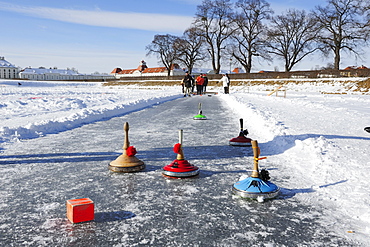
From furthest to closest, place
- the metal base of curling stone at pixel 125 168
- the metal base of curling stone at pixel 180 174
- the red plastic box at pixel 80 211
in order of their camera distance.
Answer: the metal base of curling stone at pixel 125 168
the metal base of curling stone at pixel 180 174
the red plastic box at pixel 80 211

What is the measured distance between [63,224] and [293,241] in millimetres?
1918

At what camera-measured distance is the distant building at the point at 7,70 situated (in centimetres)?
14188

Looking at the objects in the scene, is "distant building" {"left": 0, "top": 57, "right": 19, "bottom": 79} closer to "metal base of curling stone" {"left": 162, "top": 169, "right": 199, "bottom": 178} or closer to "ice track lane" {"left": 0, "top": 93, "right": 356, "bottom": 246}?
"ice track lane" {"left": 0, "top": 93, "right": 356, "bottom": 246}

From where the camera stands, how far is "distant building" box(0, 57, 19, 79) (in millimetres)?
141875

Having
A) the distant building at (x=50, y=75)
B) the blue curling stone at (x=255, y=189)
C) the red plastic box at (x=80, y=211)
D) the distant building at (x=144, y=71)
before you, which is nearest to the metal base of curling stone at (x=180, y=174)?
the blue curling stone at (x=255, y=189)

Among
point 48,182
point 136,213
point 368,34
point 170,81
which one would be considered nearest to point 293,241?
point 136,213

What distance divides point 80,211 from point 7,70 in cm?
15948

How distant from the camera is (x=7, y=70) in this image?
14312 cm

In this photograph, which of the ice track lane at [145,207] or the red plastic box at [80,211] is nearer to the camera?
the ice track lane at [145,207]

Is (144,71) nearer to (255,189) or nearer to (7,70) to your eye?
(7,70)

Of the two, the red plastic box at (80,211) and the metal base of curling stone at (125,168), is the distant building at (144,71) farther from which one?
the red plastic box at (80,211)

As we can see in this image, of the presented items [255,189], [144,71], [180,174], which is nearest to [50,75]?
[144,71]

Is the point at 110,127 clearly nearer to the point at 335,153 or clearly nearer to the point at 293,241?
the point at 335,153

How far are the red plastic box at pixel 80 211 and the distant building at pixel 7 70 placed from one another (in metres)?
158
